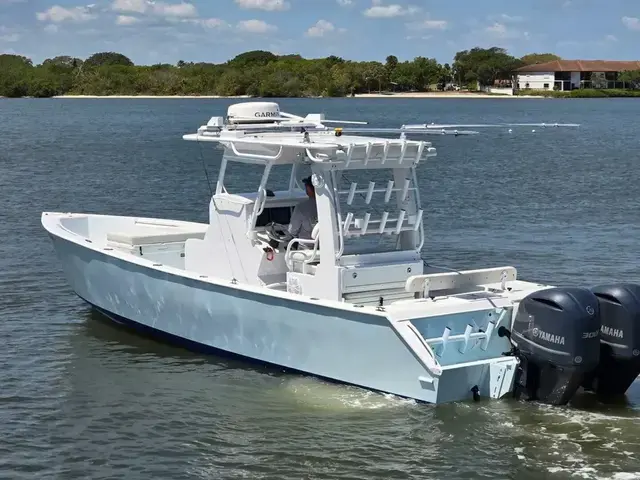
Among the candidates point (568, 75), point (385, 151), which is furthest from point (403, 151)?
point (568, 75)

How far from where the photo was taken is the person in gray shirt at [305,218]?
1291cm

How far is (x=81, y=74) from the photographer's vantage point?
166250mm

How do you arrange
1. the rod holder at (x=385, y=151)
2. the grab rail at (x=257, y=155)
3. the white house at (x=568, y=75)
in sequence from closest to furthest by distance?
the rod holder at (x=385, y=151) → the grab rail at (x=257, y=155) → the white house at (x=568, y=75)

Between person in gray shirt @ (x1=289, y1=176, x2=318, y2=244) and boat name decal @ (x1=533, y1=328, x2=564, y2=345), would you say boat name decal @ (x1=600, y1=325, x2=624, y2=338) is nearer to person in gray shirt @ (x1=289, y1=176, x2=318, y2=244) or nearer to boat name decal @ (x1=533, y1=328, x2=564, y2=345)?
boat name decal @ (x1=533, y1=328, x2=564, y2=345)

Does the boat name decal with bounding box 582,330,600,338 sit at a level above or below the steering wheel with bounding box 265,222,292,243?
below

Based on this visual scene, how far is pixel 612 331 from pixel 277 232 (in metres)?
4.06

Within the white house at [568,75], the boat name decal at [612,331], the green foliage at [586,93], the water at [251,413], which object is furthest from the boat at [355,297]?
the white house at [568,75]

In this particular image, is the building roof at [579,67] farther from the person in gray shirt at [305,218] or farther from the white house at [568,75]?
the person in gray shirt at [305,218]

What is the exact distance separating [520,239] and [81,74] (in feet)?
495

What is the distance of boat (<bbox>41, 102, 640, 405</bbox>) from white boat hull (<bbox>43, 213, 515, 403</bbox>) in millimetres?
16

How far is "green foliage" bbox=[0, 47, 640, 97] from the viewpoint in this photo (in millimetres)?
150775

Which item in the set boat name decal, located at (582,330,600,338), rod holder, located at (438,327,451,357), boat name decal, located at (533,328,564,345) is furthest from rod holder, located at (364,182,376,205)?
boat name decal, located at (582,330,600,338)

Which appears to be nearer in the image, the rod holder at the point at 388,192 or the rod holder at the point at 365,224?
the rod holder at the point at 365,224

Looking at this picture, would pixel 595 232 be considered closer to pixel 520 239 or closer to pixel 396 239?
pixel 520 239
